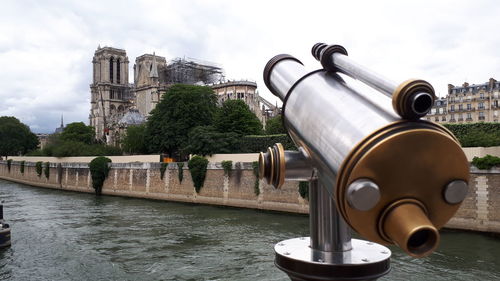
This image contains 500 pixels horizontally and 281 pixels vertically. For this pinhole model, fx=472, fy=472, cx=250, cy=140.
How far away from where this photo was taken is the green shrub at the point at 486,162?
1891 centimetres

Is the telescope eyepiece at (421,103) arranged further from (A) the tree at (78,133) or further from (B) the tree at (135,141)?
(A) the tree at (78,133)

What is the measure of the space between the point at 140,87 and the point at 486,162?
89201mm

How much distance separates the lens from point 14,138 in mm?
83625

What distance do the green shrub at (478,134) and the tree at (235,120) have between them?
22.6m

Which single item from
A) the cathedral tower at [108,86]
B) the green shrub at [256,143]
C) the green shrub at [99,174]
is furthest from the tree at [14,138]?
the green shrub at [256,143]

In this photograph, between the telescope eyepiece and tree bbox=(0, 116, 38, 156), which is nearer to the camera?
the telescope eyepiece

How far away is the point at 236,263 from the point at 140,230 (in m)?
8.12

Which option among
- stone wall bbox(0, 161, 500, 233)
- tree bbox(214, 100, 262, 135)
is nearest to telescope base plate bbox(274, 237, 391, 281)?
stone wall bbox(0, 161, 500, 233)

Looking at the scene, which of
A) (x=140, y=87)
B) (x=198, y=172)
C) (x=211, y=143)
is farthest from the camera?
(x=140, y=87)

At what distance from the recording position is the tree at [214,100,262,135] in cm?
4544

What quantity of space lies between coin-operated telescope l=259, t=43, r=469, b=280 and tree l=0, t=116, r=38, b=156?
89788 millimetres

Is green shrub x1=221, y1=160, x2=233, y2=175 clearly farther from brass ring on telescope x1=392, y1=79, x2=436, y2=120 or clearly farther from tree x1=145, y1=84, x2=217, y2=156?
brass ring on telescope x1=392, y1=79, x2=436, y2=120

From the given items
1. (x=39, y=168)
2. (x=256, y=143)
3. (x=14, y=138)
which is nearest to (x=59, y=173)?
(x=39, y=168)

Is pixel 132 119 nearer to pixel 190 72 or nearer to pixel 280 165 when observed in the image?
pixel 190 72
